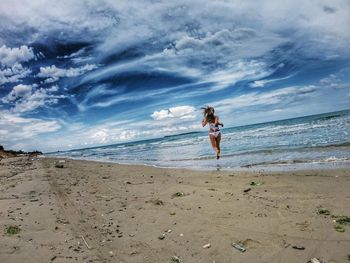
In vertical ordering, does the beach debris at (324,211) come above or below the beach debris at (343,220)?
above

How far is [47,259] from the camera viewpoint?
14.0 feet

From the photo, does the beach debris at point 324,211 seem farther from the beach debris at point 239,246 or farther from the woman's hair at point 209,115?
the woman's hair at point 209,115

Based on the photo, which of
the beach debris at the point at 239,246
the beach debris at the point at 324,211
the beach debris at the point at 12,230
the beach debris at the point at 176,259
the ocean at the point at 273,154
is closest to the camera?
the beach debris at the point at 176,259

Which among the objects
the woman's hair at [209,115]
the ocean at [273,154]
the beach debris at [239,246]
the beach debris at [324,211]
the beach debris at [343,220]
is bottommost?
the beach debris at [239,246]

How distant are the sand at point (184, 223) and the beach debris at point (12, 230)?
0.11 m

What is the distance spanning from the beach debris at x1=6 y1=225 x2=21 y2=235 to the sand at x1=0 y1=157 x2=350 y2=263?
11cm

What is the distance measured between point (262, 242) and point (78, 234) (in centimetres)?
301

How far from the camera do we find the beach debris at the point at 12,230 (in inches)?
202

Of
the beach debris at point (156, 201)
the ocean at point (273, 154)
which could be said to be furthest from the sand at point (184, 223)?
the ocean at point (273, 154)

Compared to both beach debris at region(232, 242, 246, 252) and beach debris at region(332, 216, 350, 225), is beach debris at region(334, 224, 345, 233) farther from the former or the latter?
beach debris at region(232, 242, 246, 252)

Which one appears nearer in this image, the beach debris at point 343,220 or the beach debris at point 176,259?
the beach debris at point 176,259

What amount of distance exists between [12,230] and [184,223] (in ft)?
9.84

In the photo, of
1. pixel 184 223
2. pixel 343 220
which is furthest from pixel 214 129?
pixel 343 220

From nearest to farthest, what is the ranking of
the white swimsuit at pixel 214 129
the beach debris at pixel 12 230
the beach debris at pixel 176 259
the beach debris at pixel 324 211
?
the beach debris at pixel 176 259, the beach debris at pixel 12 230, the beach debris at pixel 324 211, the white swimsuit at pixel 214 129
